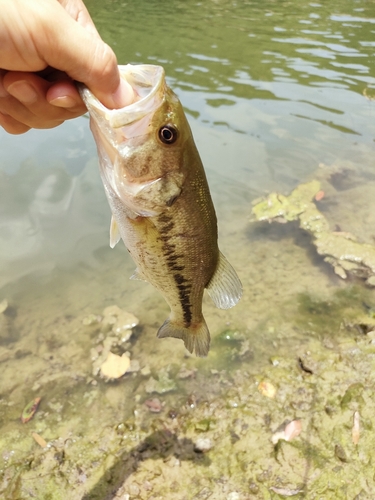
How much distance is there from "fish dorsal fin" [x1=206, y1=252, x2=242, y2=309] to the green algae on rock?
119 inches

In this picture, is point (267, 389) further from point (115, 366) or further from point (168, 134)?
point (168, 134)

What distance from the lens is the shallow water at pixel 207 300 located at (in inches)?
133

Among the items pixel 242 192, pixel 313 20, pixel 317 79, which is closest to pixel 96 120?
pixel 242 192

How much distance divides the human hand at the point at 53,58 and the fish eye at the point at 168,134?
21 centimetres

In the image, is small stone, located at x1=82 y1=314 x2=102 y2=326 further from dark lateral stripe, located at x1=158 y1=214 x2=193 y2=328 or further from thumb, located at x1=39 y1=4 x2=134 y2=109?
thumb, located at x1=39 y1=4 x2=134 y2=109

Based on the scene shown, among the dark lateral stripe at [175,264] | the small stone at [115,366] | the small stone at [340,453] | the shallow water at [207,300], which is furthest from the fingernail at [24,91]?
the small stone at [340,453]

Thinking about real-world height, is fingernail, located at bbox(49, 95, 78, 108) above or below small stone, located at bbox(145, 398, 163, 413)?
above

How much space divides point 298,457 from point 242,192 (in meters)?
4.28

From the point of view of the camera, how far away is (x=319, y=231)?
553 centimetres

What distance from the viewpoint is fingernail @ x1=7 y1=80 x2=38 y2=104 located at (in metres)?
1.69

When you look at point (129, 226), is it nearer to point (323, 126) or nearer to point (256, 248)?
point (256, 248)

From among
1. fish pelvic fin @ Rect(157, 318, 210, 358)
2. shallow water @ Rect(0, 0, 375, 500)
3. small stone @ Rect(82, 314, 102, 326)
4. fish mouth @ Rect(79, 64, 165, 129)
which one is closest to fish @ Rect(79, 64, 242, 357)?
fish mouth @ Rect(79, 64, 165, 129)

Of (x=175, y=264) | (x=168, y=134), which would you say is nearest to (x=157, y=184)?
(x=168, y=134)

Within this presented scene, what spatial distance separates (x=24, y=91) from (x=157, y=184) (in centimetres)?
72
